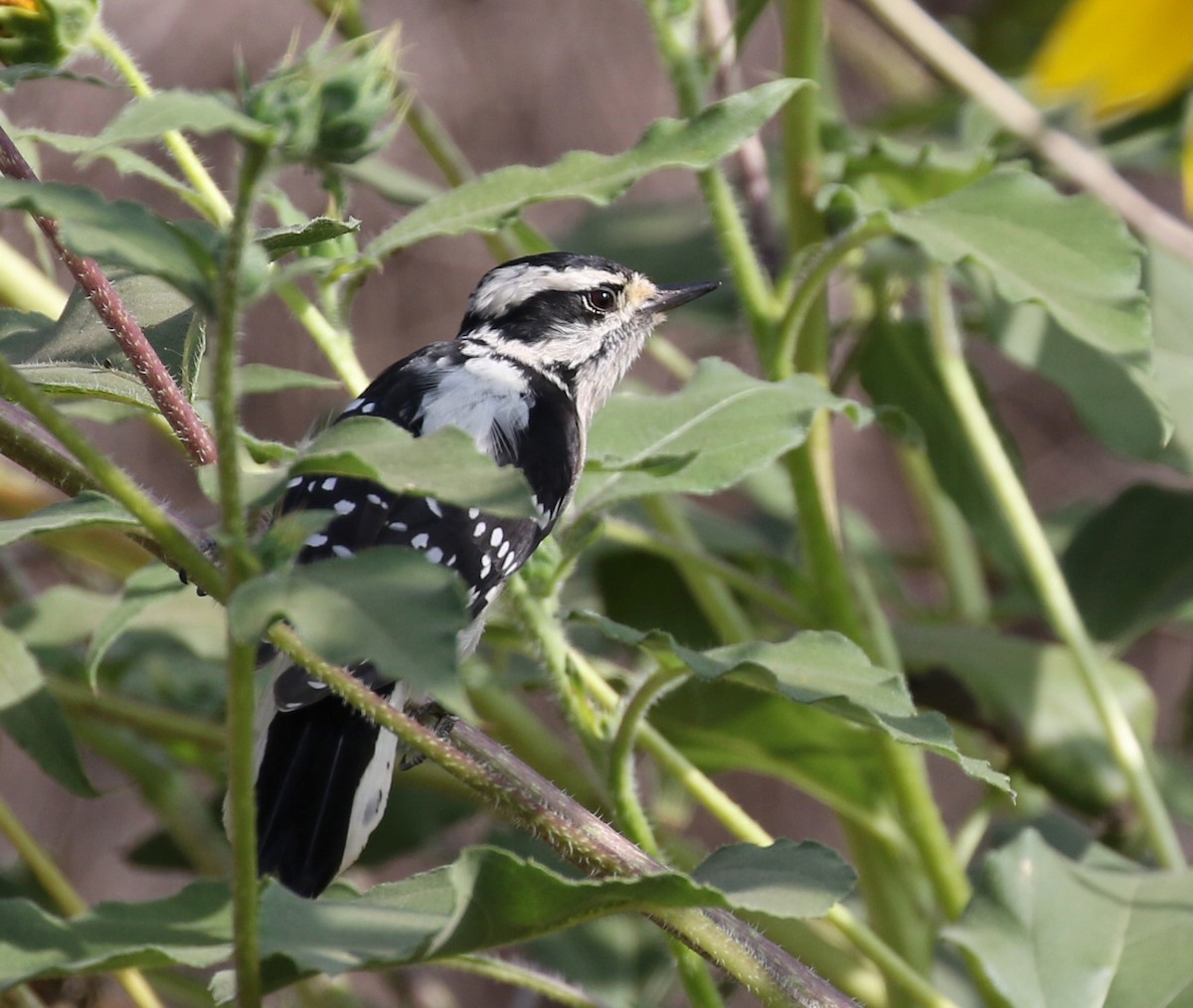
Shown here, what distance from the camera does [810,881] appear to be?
0.73 m

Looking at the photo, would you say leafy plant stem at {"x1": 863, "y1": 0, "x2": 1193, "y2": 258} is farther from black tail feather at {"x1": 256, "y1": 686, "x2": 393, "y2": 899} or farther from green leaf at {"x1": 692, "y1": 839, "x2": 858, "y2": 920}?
black tail feather at {"x1": 256, "y1": 686, "x2": 393, "y2": 899}

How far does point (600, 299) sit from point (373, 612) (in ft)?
3.97

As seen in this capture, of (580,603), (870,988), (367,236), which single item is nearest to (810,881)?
(870,988)

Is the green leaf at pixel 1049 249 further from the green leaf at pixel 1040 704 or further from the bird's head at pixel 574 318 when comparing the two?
the bird's head at pixel 574 318

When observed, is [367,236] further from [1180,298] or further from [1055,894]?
[1055,894]

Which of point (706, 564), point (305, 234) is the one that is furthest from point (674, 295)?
point (305, 234)

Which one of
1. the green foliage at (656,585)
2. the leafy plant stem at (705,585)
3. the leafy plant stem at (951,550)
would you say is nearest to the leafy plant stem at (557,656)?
the green foliage at (656,585)

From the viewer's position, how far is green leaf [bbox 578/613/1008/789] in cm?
76

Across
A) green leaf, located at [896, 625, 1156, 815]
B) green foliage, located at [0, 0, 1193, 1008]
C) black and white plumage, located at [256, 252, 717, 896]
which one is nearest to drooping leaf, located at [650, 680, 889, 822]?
green foliage, located at [0, 0, 1193, 1008]

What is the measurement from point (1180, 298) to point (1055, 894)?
Answer: 82 cm

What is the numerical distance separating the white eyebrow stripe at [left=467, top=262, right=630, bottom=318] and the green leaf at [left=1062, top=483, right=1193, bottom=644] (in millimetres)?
584

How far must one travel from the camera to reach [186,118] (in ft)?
1.63

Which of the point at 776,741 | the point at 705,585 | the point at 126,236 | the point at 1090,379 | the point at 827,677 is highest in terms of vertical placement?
the point at 126,236

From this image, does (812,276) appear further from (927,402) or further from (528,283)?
(528,283)
